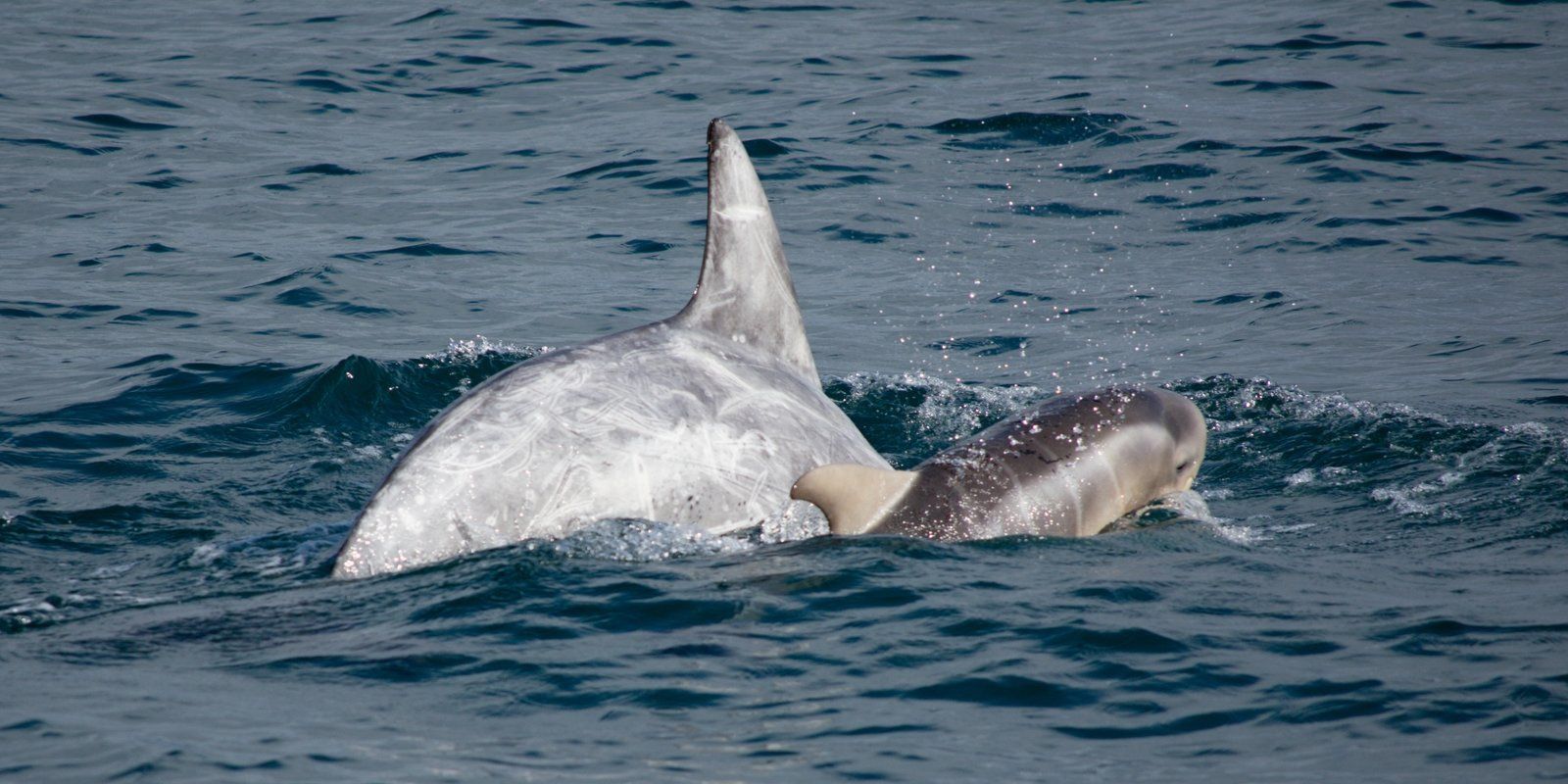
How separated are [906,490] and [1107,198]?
12.3 metres

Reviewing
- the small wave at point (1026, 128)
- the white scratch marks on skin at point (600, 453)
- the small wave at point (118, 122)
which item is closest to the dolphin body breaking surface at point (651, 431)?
the white scratch marks on skin at point (600, 453)

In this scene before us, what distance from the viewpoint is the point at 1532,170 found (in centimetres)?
2048

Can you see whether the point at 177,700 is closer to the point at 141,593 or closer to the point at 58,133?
the point at 141,593

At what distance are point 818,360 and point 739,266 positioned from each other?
4966mm

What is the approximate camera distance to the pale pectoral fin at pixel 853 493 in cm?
825

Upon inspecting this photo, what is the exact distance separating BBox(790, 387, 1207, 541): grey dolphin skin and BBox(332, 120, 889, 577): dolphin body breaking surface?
0.59 m

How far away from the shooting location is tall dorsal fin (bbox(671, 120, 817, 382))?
9.74 meters

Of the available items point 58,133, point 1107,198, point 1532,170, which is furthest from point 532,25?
point 1532,170

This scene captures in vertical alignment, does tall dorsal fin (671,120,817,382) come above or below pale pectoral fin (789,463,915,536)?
above

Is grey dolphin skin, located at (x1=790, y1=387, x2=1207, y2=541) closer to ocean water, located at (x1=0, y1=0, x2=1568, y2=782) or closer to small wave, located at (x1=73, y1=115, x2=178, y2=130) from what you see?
ocean water, located at (x1=0, y1=0, x2=1568, y2=782)

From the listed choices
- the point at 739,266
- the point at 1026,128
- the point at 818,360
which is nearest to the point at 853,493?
the point at 739,266

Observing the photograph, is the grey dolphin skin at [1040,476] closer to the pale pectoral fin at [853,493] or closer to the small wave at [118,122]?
the pale pectoral fin at [853,493]

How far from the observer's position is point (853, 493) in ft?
27.7

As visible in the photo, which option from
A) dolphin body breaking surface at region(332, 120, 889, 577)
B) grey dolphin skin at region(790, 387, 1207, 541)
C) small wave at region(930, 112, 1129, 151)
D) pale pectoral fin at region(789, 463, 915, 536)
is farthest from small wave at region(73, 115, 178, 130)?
pale pectoral fin at region(789, 463, 915, 536)
